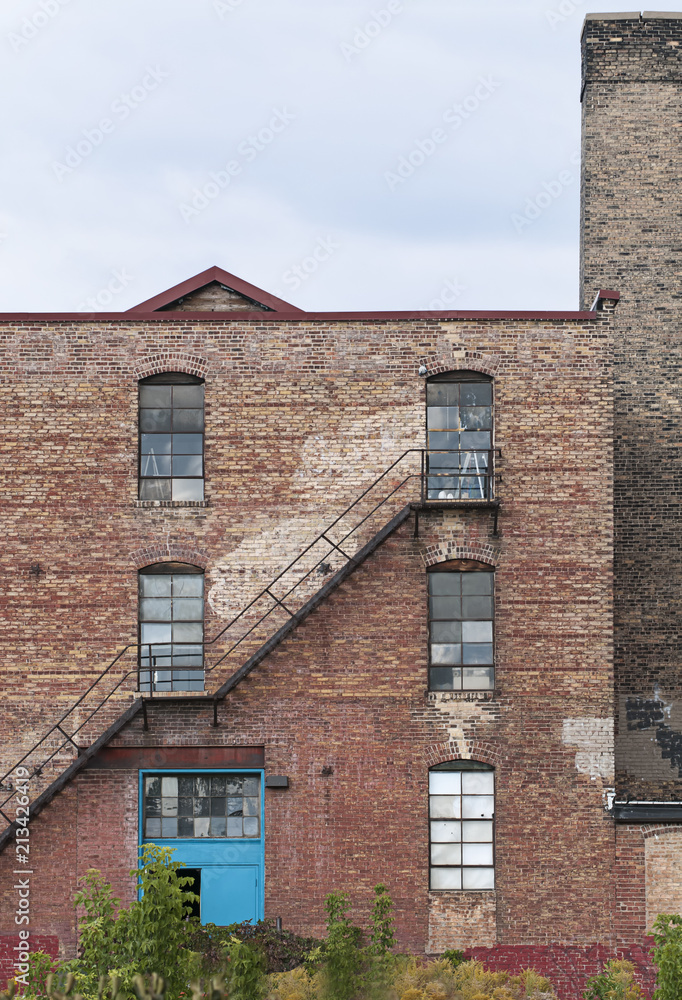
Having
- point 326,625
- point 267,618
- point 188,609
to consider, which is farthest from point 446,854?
point 188,609

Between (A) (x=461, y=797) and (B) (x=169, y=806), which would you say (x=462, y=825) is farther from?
(B) (x=169, y=806)

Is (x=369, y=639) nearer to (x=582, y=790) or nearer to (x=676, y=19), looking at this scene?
(x=582, y=790)

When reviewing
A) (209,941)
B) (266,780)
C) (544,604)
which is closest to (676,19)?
(544,604)

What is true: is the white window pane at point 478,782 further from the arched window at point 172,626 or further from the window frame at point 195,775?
the arched window at point 172,626

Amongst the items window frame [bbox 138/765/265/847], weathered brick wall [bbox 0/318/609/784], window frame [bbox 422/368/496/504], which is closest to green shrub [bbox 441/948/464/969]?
window frame [bbox 138/765/265/847]

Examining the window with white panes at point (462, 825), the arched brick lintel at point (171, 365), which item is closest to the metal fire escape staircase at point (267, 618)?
the arched brick lintel at point (171, 365)

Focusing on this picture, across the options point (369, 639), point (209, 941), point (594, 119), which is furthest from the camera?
point (594, 119)

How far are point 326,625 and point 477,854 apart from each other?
4.39 meters

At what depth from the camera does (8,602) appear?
19953 millimetres

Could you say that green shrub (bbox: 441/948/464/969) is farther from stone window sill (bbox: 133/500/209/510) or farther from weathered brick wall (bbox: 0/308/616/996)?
stone window sill (bbox: 133/500/209/510)

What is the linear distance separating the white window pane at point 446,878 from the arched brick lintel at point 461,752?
66.5 inches

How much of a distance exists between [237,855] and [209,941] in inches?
57.5

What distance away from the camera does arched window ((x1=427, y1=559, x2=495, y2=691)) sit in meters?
19.8

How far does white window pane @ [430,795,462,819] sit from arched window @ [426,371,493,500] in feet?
16.2
